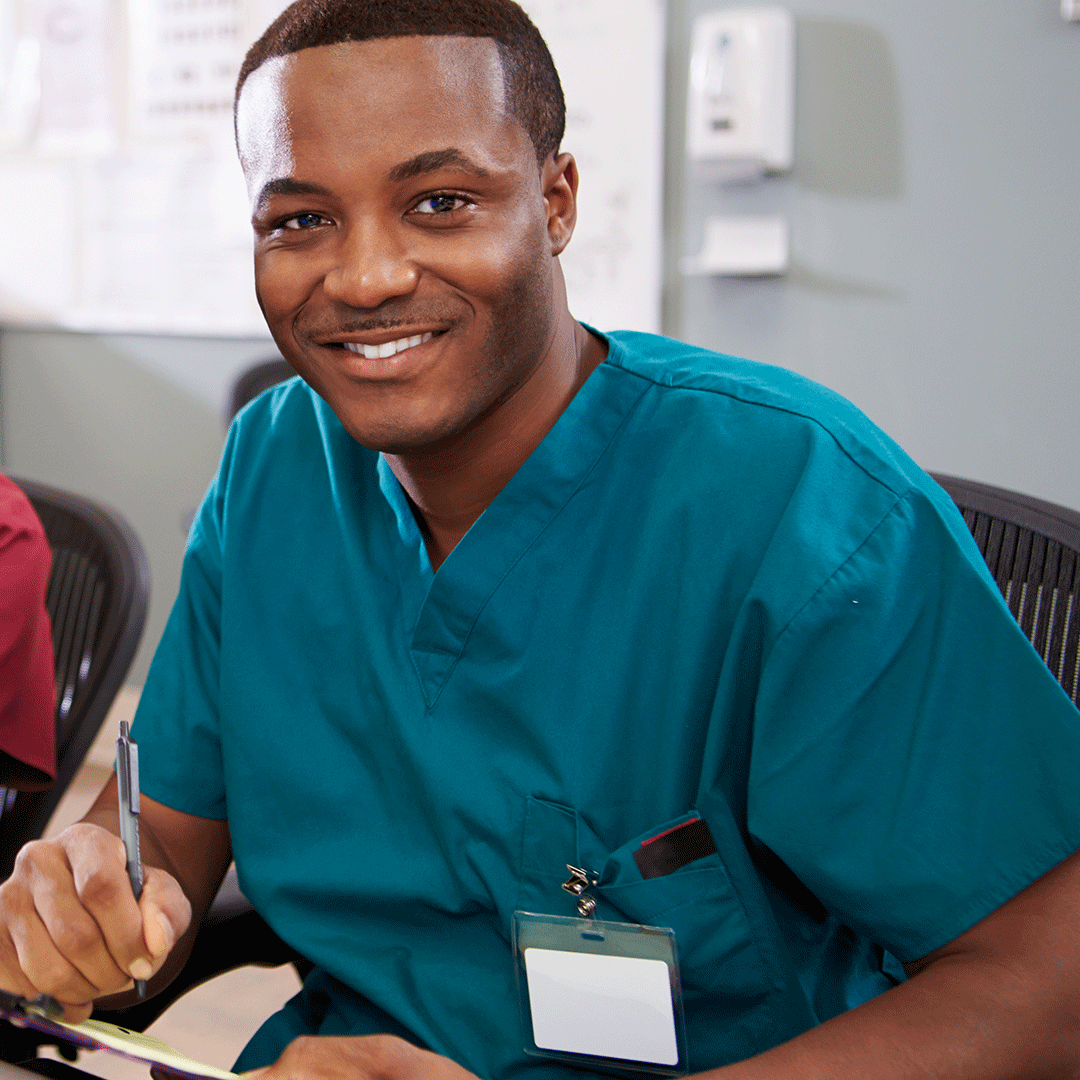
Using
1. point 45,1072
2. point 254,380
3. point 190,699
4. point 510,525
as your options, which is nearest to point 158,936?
point 45,1072

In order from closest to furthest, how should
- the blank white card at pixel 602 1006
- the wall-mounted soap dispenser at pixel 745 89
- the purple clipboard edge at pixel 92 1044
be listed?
the purple clipboard edge at pixel 92 1044 → the blank white card at pixel 602 1006 → the wall-mounted soap dispenser at pixel 745 89

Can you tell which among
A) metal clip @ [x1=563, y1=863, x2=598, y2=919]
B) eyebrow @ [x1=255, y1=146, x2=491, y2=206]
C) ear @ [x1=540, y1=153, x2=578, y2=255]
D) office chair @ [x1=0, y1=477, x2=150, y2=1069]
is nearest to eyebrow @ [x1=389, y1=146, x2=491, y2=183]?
eyebrow @ [x1=255, y1=146, x2=491, y2=206]

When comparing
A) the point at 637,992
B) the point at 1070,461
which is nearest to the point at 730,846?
the point at 637,992

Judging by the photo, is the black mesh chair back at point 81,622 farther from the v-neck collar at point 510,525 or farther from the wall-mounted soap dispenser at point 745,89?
the wall-mounted soap dispenser at point 745,89

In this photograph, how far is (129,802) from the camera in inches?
29.0

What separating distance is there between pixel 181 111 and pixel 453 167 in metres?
2.24

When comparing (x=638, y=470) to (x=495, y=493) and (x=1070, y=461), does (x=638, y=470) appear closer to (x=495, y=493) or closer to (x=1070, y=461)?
(x=495, y=493)

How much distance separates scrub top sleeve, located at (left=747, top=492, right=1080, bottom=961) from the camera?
0.65 m

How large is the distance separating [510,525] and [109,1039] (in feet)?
1.33

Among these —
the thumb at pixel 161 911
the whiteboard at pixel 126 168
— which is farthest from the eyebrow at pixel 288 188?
the whiteboard at pixel 126 168

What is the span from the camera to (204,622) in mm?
963

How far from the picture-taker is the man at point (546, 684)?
0.66 metres

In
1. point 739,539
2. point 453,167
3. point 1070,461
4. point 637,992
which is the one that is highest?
point 453,167

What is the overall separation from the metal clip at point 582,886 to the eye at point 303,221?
47 centimetres
